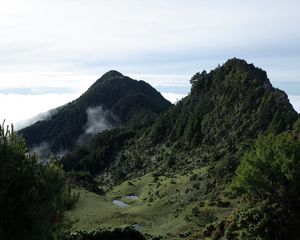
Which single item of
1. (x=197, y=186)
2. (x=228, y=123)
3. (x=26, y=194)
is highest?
(x=228, y=123)

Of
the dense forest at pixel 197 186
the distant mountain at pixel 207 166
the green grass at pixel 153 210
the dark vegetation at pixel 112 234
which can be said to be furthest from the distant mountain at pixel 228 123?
the dark vegetation at pixel 112 234

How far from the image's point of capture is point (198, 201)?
335ft

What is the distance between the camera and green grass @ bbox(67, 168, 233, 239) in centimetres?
8450

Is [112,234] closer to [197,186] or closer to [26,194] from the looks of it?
[26,194]

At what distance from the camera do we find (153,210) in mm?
106938

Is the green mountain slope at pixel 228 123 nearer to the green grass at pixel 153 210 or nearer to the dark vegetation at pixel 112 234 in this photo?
the green grass at pixel 153 210

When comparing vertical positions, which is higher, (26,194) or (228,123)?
(228,123)

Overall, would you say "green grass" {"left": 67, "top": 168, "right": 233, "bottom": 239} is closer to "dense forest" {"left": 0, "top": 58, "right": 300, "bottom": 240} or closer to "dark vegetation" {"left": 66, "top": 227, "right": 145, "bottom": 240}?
"dense forest" {"left": 0, "top": 58, "right": 300, "bottom": 240}

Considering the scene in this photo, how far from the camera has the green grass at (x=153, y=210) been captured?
277 ft

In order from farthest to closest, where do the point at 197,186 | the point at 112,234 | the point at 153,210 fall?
the point at 197,186 < the point at 153,210 < the point at 112,234

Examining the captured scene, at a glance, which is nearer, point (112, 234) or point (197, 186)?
point (112, 234)

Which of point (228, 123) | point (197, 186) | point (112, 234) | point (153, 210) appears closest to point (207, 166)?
point (197, 186)

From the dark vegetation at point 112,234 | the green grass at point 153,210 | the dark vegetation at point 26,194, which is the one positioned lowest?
the green grass at point 153,210

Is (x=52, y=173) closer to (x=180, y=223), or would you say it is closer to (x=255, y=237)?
(x=255, y=237)
